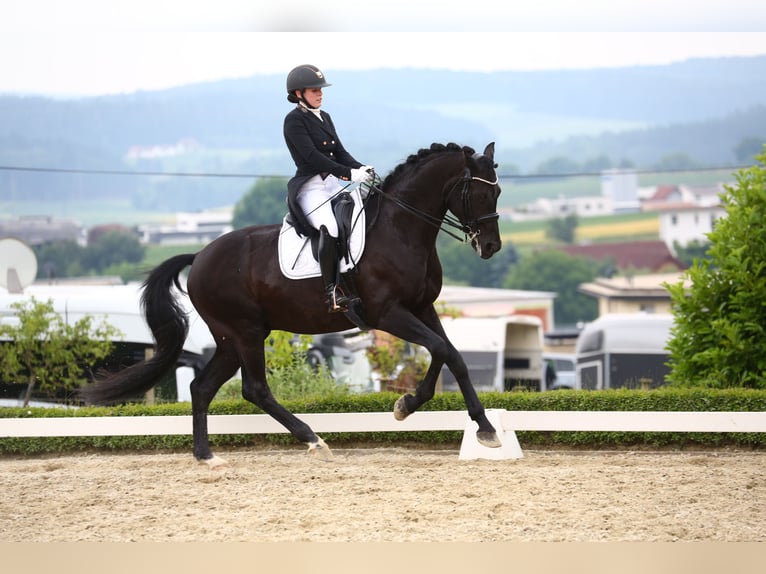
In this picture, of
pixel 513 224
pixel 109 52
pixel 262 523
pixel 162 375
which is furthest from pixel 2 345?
pixel 109 52

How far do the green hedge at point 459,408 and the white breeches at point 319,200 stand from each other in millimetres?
2566

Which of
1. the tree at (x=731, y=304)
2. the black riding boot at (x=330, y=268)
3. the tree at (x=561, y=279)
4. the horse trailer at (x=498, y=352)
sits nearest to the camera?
the black riding boot at (x=330, y=268)

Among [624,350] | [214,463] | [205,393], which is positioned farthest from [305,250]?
[624,350]

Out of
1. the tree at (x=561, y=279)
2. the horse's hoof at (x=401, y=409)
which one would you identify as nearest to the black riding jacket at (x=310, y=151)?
the horse's hoof at (x=401, y=409)

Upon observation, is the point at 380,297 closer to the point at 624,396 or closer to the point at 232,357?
the point at 232,357

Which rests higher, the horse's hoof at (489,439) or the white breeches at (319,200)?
the white breeches at (319,200)

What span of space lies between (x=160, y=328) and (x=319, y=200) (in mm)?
1898

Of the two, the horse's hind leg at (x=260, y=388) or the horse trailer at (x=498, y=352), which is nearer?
the horse's hind leg at (x=260, y=388)

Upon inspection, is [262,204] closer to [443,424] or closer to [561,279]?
[561,279]

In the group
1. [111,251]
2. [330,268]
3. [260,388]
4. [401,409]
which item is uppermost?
[111,251]

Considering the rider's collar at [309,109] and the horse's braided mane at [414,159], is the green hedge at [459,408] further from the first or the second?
the rider's collar at [309,109]

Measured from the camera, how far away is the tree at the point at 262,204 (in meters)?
123

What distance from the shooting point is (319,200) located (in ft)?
24.2

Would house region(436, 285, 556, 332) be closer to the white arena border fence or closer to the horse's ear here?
the white arena border fence
